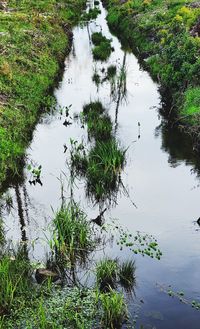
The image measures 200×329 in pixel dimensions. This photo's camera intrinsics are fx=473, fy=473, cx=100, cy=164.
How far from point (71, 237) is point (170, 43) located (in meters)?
18.4

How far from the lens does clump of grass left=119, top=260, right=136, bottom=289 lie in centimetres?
1215

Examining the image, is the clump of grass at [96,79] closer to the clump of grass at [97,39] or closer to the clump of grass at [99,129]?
Answer: the clump of grass at [99,129]

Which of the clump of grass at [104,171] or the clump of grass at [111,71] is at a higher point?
the clump of grass at [111,71]

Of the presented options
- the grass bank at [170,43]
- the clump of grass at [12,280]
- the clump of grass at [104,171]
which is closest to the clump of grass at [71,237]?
the clump of grass at [12,280]

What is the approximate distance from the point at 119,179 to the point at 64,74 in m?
16.1

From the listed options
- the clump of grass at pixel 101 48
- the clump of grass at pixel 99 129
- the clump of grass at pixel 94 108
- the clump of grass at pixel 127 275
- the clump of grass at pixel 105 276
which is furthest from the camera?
the clump of grass at pixel 101 48

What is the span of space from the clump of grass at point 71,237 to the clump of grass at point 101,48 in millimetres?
23689

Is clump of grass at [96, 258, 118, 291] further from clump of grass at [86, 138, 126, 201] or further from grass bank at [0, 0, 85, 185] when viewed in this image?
grass bank at [0, 0, 85, 185]

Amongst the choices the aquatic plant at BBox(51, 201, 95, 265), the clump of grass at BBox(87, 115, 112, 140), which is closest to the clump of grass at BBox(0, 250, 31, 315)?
the aquatic plant at BBox(51, 201, 95, 265)

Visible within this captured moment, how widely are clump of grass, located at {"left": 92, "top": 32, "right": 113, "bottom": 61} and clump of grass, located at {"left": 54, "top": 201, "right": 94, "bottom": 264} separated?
77.7 feet

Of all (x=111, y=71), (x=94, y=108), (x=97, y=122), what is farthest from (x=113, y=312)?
(x=111, y=71)

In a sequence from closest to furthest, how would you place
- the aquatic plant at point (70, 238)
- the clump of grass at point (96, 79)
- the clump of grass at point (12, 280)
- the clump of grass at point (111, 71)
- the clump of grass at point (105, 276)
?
the clump of grass at point (12, 280) → the clump of grass at point (105, 276) → the aquatic plant at point (70, 238) → the clump of grass at point (96, 79) → the clump of grass at point (111, 71)

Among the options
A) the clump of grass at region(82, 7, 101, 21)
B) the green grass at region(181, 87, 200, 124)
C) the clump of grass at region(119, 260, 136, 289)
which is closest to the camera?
the clump of grass at region(119, 260, 136, 289)

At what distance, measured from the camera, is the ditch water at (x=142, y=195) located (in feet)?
39.4
